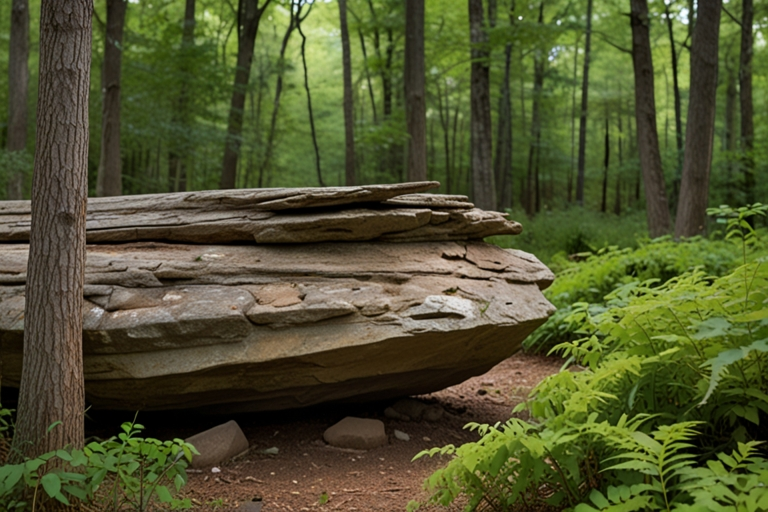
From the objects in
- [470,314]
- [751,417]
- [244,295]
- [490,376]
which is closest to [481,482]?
[751,417]

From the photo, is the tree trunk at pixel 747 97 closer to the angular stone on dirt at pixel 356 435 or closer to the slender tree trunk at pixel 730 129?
the slender tree trunk at pixel 730 129

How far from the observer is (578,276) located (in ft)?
27.7

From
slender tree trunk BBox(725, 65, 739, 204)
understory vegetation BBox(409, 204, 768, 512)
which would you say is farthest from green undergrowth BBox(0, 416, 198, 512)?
slender tree trunk BBox(725, 65, 739, 204)

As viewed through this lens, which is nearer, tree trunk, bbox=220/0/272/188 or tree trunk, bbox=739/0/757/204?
tree trunk, bbox=220/0/272/188

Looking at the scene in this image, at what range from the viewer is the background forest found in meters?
14.8

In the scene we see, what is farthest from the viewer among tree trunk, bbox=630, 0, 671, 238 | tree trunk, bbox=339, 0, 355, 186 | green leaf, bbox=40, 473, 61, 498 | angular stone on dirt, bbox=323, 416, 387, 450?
tree trunk, bbox=339, 0, 355, 186

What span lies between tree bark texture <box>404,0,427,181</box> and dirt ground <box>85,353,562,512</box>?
18.6 ft

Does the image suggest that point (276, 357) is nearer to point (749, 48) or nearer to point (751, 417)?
point (751, 417)

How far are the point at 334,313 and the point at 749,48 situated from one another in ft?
59.5

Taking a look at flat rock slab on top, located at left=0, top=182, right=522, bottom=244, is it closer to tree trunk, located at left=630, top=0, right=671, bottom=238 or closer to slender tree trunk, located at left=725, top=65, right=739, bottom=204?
tree trunk, located at left=630, top=0, right=671, bottom=238

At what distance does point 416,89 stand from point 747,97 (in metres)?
12.8

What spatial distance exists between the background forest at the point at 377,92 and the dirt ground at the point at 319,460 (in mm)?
8109

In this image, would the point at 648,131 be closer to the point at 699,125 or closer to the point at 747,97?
the point at 699,125

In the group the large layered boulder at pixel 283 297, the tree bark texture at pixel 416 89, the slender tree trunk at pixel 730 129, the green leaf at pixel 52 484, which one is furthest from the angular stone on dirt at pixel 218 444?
the slender tree trunk at pixel 730 129
